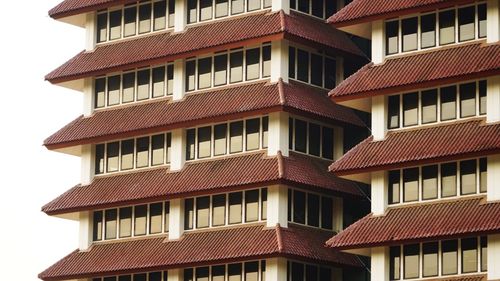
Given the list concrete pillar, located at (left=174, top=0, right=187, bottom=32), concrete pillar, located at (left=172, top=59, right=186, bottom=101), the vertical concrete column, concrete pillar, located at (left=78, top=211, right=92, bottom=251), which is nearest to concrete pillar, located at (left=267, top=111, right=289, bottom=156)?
the vertical concrete column

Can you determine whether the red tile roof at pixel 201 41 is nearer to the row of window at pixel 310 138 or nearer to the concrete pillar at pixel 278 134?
the concrete pillar at pixel 278 134

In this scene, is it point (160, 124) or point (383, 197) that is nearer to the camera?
point (383, 197)

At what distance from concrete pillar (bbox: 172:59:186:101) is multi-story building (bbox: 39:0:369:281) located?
3.1 inches

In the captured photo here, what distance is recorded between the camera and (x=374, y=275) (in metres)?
87.4

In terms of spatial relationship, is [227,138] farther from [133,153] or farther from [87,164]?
[87,164]

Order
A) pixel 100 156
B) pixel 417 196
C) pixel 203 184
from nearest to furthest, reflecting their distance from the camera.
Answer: pixel 417 196, pixel 203 184, pixel 100 156

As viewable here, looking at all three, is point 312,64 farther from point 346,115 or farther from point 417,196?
point 417,196

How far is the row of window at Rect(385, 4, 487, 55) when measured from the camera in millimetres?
87500

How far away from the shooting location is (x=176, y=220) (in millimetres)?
96750

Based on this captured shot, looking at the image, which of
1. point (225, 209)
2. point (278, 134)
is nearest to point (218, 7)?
point (278, 134)

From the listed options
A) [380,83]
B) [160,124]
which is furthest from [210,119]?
[380,83]

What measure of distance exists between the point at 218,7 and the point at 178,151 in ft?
25.2

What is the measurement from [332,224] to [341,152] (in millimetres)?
3824

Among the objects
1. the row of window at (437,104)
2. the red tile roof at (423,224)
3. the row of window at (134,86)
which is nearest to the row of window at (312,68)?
the row of window at (134,86)
